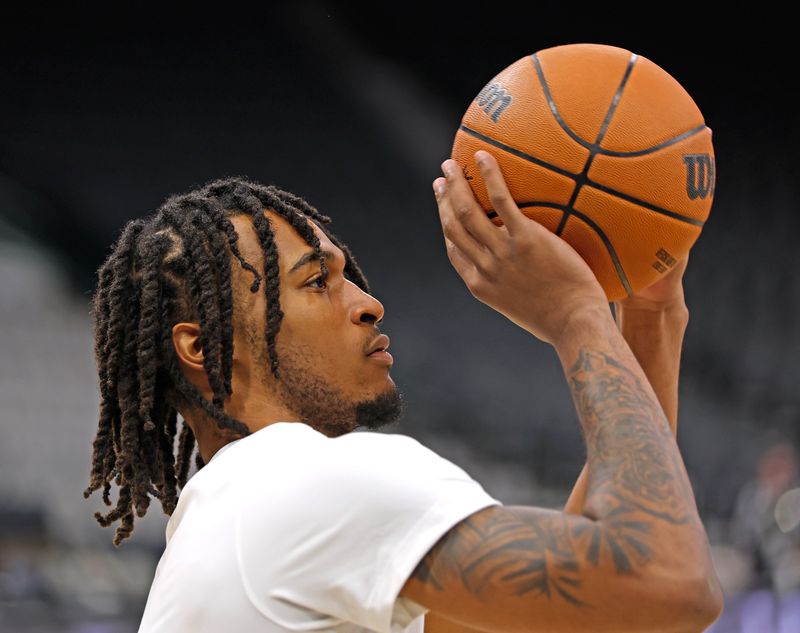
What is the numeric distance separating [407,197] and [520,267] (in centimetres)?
405

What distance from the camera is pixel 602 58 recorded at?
1.78 meters

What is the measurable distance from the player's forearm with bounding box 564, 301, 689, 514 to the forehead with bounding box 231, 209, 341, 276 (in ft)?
1.97

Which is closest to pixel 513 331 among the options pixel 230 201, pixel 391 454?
pixel 230 201

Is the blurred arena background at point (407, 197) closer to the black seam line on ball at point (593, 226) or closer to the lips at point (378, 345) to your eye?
the lips at point (378, 345)

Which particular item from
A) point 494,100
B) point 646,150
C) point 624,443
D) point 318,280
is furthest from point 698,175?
point 318,280

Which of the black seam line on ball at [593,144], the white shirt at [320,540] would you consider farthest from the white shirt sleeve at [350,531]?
the black seam line on ball at [593,144]

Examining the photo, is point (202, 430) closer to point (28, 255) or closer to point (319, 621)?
point (319, 621)

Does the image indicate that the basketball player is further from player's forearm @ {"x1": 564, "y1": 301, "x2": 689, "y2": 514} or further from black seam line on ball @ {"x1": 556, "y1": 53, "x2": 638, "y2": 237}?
black seam line on ball @ {"x1": 556, "y1": 53, "x2": 638, "y2": 237}

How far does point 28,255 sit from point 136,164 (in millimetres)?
784

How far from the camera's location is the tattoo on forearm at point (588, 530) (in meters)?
1.26

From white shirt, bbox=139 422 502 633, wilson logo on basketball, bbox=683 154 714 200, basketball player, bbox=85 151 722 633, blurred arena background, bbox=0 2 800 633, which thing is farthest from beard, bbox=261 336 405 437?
blurred arena background, bbox=0 2 800 633

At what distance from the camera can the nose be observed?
1910 mm

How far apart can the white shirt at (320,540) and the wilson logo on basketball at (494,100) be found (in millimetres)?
638

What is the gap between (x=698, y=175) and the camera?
1.74 metres
